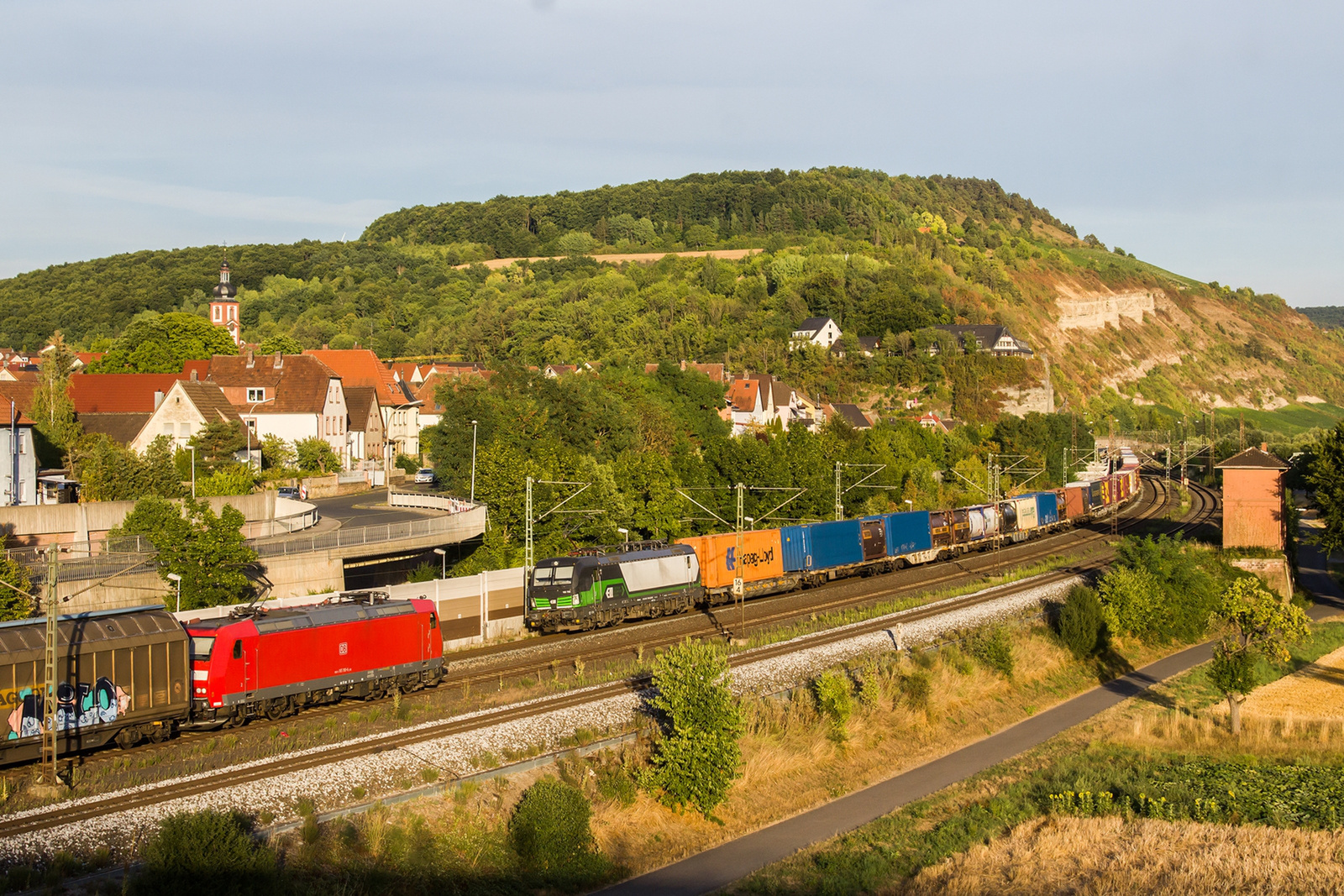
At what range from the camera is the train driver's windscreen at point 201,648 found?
2541 centimetres

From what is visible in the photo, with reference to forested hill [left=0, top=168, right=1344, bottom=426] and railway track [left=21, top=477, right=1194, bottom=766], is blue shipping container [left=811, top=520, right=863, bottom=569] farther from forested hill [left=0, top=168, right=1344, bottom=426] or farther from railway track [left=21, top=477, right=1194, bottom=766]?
forested hill [left=0, top=168, right=1344, bottom=426]

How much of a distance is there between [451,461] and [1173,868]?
47.9 meters

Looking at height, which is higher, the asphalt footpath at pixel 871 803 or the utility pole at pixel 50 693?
the utility pole at pixel 50 693

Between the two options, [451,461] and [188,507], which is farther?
[451,461]

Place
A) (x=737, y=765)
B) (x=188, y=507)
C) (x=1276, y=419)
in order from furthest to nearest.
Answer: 1. (x=1276, y=419)
2. (x=188, y=507)
3. (x=737, y=765)

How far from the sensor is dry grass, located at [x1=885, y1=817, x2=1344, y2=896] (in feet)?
65.8

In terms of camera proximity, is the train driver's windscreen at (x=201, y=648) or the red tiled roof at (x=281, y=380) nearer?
the train driver's windscreen at (x=201, y=648)

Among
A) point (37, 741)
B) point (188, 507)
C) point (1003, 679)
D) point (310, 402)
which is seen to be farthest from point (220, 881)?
point (310, 402)

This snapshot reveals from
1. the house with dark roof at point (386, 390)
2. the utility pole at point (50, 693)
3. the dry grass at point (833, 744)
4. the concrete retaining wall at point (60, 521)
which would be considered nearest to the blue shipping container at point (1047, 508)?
the dry grass at point (833, 744)

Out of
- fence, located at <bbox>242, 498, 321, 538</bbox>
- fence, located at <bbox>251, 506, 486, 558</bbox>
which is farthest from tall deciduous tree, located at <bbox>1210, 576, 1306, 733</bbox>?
fence, located at <bbox>242, 498, 321, 538</bbox>

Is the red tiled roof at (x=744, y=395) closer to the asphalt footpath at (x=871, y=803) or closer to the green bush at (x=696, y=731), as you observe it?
the asphalt footpath at (x=871, y=803)

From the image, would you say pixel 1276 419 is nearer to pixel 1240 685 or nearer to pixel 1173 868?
pixel 1240 685

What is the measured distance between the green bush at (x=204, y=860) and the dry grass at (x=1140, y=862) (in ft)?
39.8

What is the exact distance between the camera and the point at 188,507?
3734 centimetres
